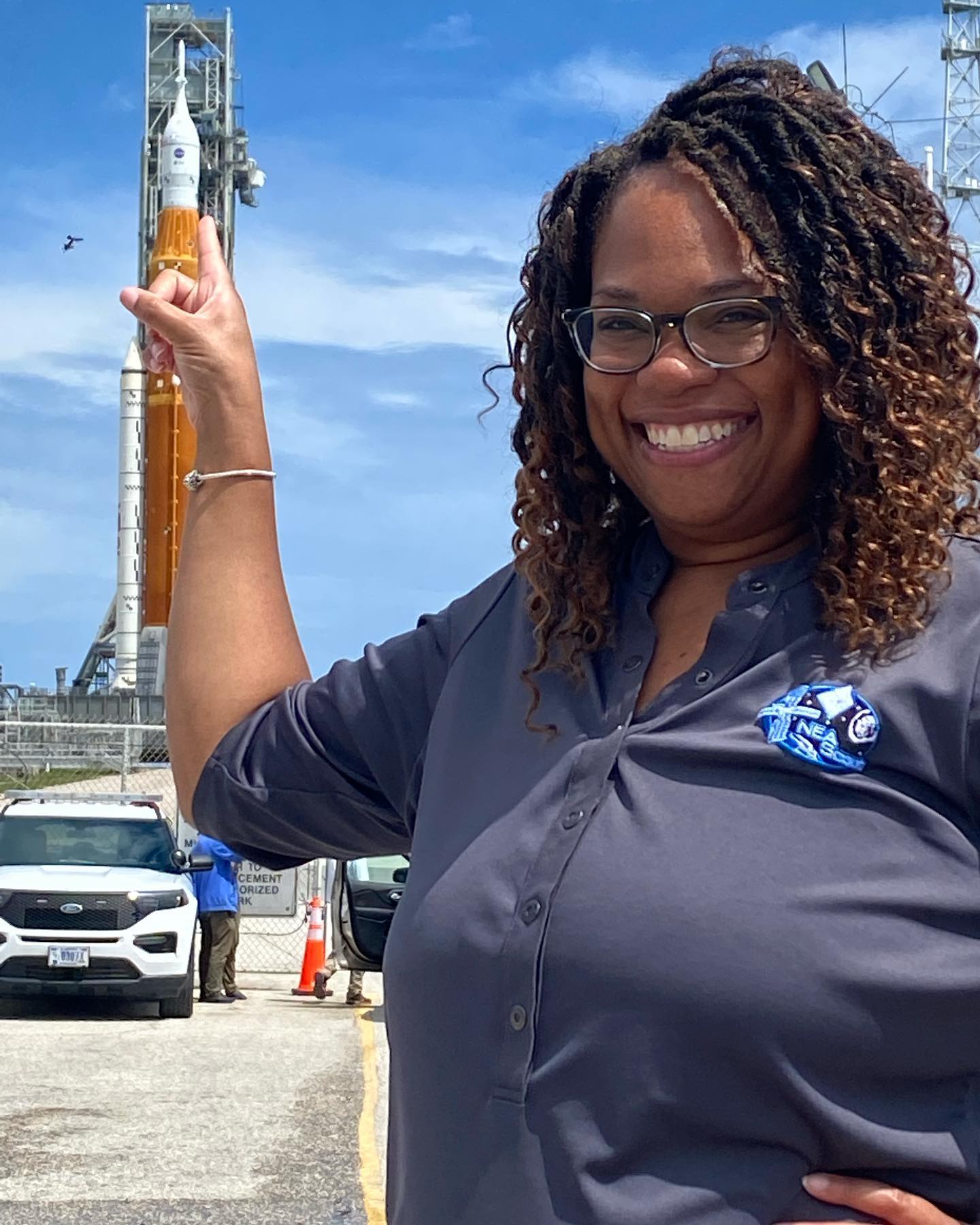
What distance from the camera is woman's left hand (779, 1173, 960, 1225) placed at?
1.76 m

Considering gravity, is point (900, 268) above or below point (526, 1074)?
above

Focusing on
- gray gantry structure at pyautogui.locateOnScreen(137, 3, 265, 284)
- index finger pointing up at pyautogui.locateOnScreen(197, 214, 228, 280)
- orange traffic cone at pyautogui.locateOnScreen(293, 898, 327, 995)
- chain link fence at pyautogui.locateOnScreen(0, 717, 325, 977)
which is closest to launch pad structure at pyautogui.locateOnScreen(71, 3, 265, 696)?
gray gantry structure at pyautogui.locateOnScreen(137, 3, 265, 284)

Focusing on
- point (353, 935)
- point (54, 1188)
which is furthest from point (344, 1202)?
point (353, 935)

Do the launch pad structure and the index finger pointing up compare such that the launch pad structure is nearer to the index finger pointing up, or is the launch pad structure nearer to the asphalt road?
the asphalt road

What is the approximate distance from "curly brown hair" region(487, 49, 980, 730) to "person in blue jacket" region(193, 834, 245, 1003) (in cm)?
1366

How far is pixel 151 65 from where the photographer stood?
62.6m

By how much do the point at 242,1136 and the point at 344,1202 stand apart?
1.57 m

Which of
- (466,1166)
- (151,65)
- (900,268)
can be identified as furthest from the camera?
(151,65)

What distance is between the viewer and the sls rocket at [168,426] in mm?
47062

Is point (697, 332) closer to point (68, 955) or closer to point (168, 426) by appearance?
point (68, 955)

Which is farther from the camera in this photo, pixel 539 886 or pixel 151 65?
pixel 151 65

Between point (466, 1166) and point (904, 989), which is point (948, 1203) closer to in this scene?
point (904, 989)

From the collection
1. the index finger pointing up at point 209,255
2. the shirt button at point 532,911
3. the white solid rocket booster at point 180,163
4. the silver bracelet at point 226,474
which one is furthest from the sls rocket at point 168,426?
the shirt button at point 532,911

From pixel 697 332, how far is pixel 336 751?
0.72 m
